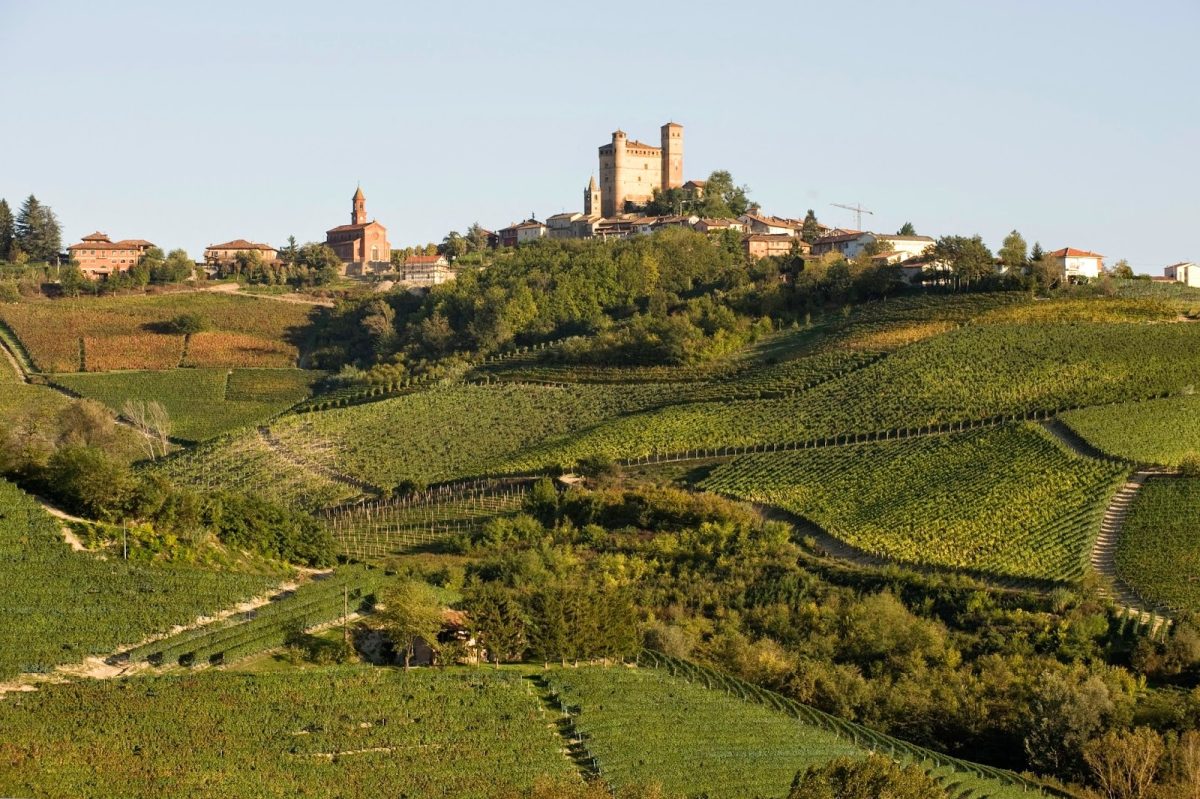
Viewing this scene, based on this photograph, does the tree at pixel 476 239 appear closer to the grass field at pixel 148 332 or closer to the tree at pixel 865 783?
the grass field at pixel 148 332

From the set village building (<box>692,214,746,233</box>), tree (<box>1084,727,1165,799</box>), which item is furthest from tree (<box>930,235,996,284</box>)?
tree (<box>1084,727,1165,799</box>)

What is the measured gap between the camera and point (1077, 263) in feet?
280

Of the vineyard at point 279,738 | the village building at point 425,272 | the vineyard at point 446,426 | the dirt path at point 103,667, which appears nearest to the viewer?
the vineyard at point 279,738

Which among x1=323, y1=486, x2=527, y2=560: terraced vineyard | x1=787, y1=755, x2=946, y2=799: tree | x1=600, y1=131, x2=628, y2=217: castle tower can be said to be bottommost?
x1=323, y1=486, x2=527, y2=560: terraced vineyard

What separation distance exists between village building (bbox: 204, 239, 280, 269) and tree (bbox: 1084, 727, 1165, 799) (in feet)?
281

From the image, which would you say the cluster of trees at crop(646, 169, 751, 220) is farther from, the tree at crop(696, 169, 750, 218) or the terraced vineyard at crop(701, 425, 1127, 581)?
the terraced vineyard at crop(701, 425, 1127, 581)

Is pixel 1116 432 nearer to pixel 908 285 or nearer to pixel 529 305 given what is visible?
pixel 908 285

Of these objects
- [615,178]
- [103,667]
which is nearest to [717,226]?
[615,178]

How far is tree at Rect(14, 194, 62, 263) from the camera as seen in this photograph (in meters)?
115

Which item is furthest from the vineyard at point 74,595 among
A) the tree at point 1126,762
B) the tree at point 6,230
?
the tree at point 6,230

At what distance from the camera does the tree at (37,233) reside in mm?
114875

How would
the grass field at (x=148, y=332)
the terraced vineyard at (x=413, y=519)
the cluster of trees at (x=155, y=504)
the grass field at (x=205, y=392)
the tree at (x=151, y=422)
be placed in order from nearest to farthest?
the cluster of trees at (x=155, y=504), the terraced vineyard at (x=413, y=519), the tree at (x=151, y=422), the grass field at (x=205, y=392), the grass field at (x=148, y=332)

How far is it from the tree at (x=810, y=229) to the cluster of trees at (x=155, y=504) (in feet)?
215

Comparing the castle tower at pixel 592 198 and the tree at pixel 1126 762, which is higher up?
the castle tower at pixel 592 198
